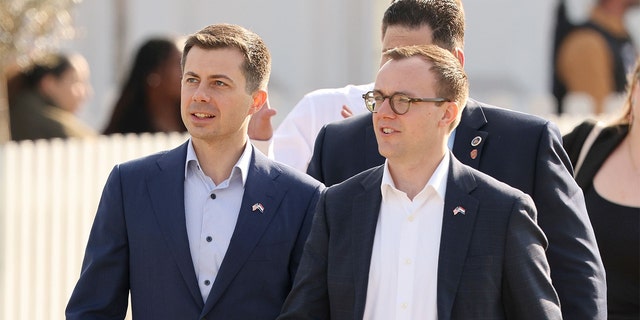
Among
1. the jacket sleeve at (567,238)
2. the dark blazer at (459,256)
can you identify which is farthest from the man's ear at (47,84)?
the dark blazer at (459,256)

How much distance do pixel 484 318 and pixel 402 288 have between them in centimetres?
24

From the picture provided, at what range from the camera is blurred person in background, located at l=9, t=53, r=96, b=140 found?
966 cm

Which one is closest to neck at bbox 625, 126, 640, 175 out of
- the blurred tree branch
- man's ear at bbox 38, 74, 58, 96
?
the blurred tree branch

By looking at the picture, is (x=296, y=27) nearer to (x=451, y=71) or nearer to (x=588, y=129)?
(x=588, y=129)

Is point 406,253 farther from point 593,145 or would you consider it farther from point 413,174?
point 593,145

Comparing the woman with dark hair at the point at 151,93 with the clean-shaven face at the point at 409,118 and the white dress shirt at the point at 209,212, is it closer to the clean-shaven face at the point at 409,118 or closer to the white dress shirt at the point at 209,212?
the white dress shirt at the point at 209,212

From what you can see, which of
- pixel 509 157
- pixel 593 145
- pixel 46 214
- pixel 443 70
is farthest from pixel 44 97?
pixel 443 70

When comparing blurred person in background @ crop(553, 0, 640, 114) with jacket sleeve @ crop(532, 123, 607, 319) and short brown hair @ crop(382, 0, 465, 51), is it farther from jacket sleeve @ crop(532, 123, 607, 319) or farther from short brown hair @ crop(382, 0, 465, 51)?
jacket sleeve @ crop(532, 123, 607, 319)

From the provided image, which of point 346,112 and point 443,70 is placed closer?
point 443,70

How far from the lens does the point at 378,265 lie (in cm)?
403

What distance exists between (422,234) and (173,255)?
0.84 meters

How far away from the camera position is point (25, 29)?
30.5ft

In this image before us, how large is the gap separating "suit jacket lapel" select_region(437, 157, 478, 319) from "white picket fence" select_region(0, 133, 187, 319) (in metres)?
4.35

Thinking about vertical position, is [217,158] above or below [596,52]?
above
